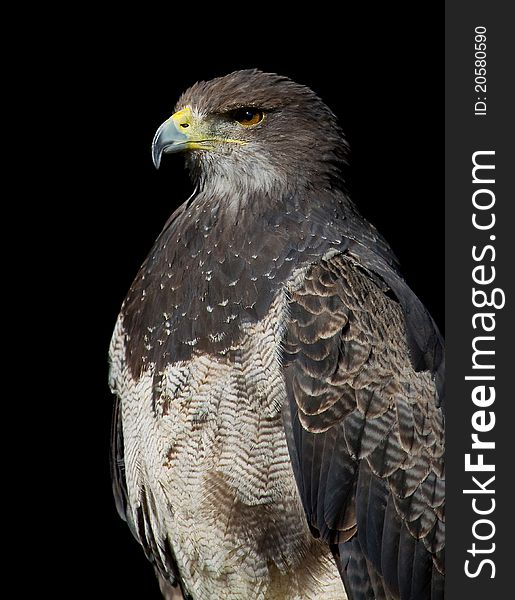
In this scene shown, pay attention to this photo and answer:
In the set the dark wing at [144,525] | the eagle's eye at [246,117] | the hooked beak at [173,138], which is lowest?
the dark wing at [144,525]

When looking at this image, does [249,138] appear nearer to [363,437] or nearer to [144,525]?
[363,437]

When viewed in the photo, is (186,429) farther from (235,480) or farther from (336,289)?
(336,289)

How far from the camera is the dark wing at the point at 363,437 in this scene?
510 centimetres

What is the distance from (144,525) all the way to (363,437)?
1.12 metres

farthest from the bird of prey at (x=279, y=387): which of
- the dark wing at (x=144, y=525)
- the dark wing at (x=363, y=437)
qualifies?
the dark wing at (x=144, y=525)

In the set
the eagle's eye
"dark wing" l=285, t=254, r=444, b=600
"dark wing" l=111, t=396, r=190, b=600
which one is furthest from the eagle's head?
"dark wing" l=111, t=396, r=190, b=600

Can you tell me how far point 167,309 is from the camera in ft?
17.4

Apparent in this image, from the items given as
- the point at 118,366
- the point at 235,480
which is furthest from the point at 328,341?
the point at 118,366

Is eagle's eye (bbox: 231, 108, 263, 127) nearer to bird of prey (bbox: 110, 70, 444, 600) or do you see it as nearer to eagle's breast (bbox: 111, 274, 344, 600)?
bird of prey (bbox: 110, 70, 444, 600)

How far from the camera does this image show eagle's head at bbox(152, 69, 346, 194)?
5.42 meters

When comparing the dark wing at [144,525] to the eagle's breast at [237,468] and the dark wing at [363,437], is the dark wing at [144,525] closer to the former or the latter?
the eagle's breast at [237,468]

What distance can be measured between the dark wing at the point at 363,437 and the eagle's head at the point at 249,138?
463mm

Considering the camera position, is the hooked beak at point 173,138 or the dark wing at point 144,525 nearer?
the hooked beak at point 173,138

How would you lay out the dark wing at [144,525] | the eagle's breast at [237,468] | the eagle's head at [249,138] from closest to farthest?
the eagle's breast at [237,468]
the eagle's head at [249,138]
the dark wing at [144,525]
